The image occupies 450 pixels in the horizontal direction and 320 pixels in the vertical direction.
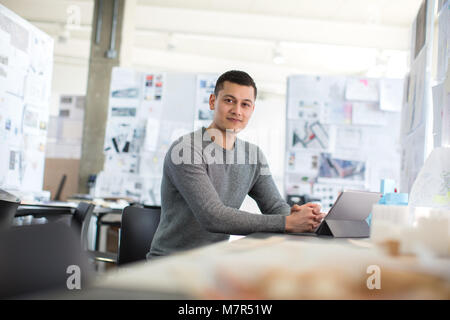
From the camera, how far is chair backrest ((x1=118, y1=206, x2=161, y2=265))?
2031 mm

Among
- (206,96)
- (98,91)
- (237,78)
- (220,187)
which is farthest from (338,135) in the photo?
(98,91)

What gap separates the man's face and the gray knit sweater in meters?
0.09

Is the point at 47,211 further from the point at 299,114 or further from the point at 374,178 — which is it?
the point at 374,178

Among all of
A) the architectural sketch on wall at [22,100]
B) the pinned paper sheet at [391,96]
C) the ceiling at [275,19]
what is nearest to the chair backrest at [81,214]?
the architectural sketch on wall at [22,100]

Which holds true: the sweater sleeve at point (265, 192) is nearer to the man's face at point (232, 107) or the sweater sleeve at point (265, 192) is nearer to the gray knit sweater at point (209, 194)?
the gray knit sweater at point (209, 194)

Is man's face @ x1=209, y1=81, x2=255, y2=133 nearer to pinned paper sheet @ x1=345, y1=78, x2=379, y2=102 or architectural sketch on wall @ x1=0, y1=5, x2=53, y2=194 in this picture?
architectural sketch on wall @ x1=0, y1=5, x2=53, y2=194

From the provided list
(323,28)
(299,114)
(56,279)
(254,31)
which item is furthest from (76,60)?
(56,279)

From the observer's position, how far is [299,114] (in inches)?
171

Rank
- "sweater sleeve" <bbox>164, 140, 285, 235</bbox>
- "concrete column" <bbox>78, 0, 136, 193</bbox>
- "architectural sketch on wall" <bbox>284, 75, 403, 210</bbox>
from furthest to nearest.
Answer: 1. "concrete column" <bbox>78, 0, 136, 193</bbox>
2. "architectural sketch on wall" <bbox>284, 75, 403, 210</bbox>
3. "sweater sleeve" <bbox>164, 140, 285, 235</bbox>

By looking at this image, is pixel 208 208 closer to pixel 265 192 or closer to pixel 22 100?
pixel 265 192

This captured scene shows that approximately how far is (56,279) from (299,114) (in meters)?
3.72

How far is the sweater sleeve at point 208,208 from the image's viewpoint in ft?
4.63

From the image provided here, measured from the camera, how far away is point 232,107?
70.3 inches

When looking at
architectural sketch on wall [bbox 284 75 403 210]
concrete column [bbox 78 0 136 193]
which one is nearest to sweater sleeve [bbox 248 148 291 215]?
architectural sketch on wall [bbox 284 75 403 210]
